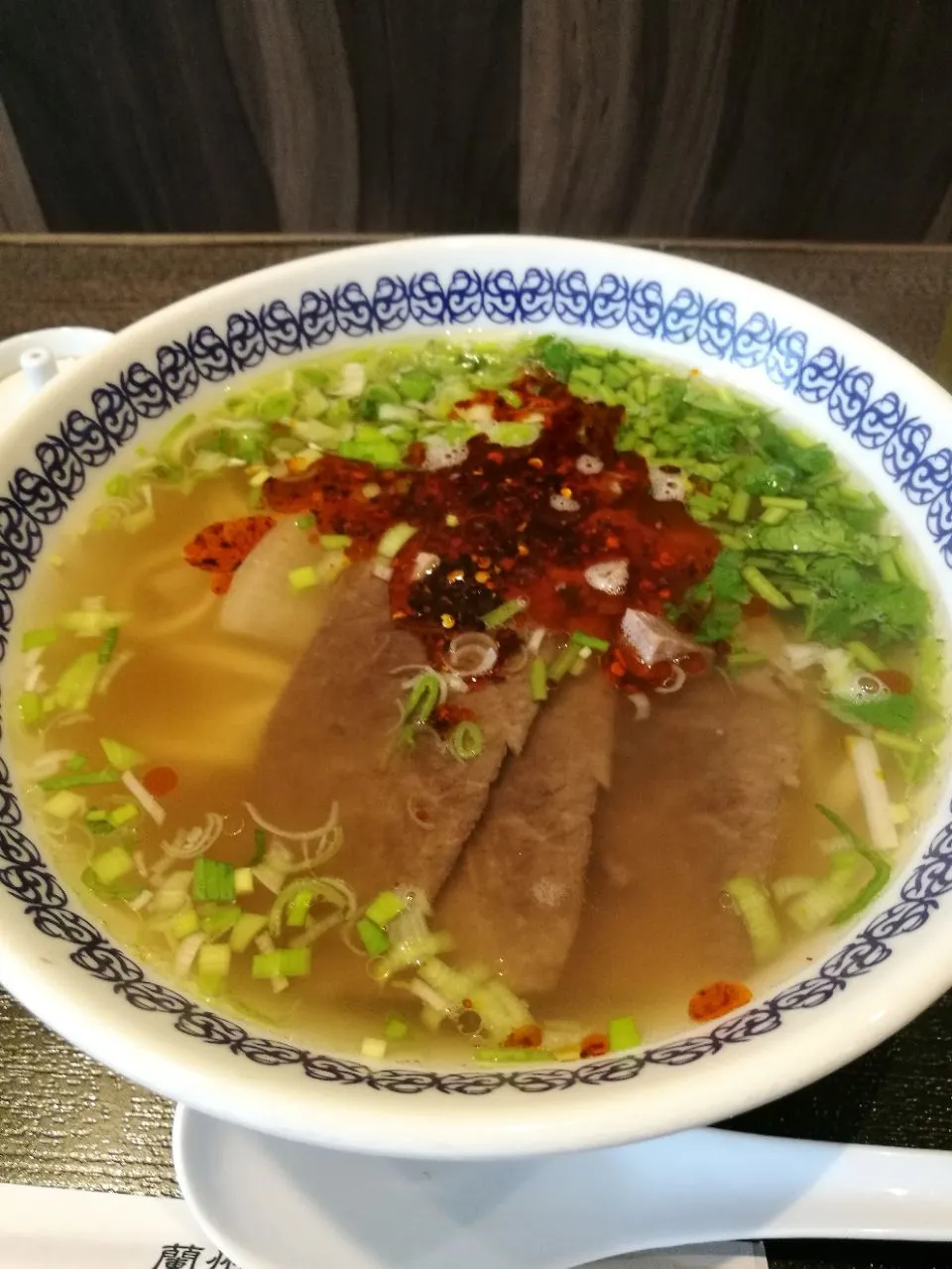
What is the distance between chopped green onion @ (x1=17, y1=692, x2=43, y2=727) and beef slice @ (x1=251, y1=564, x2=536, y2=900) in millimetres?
315

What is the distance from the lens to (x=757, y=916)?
114 cm

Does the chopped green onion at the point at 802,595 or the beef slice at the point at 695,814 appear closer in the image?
the beef slice at the point at 695,814

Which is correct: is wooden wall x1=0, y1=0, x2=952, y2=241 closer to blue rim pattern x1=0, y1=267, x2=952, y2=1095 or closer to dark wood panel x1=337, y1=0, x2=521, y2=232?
dark wood panel x1=337, y1=0, x2=521, y2=232

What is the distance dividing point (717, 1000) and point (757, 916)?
0.14 m

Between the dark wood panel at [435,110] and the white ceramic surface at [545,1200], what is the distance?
2.35 metres

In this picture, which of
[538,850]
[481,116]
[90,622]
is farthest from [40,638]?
[481,116]

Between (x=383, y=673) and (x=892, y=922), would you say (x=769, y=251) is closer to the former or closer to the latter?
(x=383, y=673)

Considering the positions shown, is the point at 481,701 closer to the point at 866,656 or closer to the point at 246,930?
the point at 246,930

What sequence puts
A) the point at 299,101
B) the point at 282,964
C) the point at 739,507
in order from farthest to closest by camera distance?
1. the point at 299,101
2. the point at 739,507
3. the point at 282,964

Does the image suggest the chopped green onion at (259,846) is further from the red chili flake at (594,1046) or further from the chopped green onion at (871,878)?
the chopped green onion at (871,878)

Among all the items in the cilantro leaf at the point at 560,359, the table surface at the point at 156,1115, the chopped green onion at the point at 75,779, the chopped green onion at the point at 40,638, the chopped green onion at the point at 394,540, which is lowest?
the table surface at the point at 156,1115

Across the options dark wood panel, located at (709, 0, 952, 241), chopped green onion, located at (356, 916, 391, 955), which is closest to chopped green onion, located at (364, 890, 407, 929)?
chopped green onion, located at (356, 916, 391, 955)

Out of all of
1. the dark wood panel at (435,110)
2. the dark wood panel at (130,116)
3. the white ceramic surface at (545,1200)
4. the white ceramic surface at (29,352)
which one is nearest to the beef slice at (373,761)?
the white ceramic surface at (545,1200)

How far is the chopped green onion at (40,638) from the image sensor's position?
137 cm
